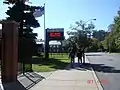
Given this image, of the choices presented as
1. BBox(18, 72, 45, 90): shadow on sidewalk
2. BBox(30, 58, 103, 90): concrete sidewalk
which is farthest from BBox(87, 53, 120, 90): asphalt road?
BBox(18, 72, 45, 90): shadow on sidewalk

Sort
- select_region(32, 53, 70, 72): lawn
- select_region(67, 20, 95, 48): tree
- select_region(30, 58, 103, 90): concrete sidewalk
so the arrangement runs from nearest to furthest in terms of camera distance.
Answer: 1. select_region(30, 58, 103, 90): concrete sidewalk
2. select_region(32, 53, 70, 72): lawn
3. select_region(67, 20, 95, 48): tree

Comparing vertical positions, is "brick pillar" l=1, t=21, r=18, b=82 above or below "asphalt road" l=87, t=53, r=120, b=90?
above

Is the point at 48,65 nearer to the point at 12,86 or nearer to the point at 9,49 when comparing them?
the point at 9,49

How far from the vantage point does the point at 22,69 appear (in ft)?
67.3

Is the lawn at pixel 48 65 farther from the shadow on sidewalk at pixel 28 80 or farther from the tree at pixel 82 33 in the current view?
the tree at pixel 82 33

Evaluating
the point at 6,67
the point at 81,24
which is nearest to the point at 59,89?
the point at 6,67

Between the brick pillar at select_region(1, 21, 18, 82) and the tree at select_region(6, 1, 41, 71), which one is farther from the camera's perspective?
the tree at select_region(6, 1, 41, 71)

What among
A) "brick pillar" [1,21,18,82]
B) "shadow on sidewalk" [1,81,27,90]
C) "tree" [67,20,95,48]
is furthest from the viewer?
"tree" [67,20,95,48]

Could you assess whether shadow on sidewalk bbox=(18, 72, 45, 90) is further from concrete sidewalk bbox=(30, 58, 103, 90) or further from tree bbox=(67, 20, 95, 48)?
tree bbox=(67, 20, 95, 48)

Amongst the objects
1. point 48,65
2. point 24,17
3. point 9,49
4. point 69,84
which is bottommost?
point 48,65

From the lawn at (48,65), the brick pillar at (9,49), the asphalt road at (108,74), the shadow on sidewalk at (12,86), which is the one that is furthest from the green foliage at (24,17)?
the shadow on sidewalk at (12,86)

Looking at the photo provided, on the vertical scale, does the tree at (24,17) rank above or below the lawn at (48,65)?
above

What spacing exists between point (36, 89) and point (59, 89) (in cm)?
92

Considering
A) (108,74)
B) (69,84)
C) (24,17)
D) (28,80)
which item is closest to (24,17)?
(24,17)
